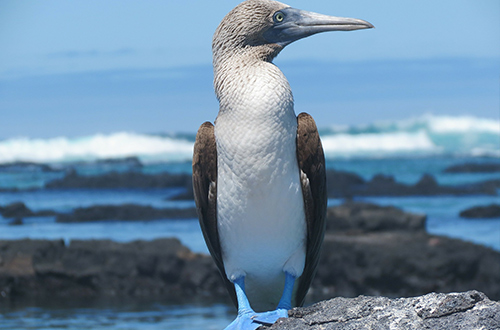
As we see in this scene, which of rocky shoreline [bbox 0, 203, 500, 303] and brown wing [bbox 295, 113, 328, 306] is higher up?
brown wing [bbox 295, 113, 328, 306]

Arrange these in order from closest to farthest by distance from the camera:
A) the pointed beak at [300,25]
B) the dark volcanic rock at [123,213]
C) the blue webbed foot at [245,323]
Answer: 1. the blue webbed foot at [245,323]
2. the pointed beak at [300,25]
3. the dark volcanic rock at [123,213]

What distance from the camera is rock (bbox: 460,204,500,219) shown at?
23.3 metres

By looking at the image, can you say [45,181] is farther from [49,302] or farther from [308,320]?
[308,320]

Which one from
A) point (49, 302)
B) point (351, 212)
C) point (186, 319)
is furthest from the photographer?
point (351, 212)

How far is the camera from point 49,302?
13391 mm

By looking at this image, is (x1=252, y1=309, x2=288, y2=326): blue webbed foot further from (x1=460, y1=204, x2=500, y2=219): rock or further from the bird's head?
(x1=460, y1=204, x2=500, y2=219): rock

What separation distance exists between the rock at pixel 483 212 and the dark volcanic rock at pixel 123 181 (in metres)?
13.4

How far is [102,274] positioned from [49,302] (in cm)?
125

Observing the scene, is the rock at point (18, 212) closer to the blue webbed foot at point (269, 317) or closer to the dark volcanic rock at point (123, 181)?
the dark volcanic rock at point (123, 181)

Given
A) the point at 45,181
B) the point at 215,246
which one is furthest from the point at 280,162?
the point at 45,181

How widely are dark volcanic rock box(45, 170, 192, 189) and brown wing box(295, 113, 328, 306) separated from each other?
85.6ft

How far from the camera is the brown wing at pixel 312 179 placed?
494 centimetres

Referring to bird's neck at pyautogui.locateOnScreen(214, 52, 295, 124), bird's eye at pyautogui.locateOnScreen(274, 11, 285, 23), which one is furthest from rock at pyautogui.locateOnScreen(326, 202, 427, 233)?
bird's neck at pyautogui.locateOnScreen(214, 52, 295, 124)

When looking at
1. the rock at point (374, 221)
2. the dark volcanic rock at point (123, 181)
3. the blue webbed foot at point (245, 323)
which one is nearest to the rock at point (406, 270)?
the rock at point (374, 221)
